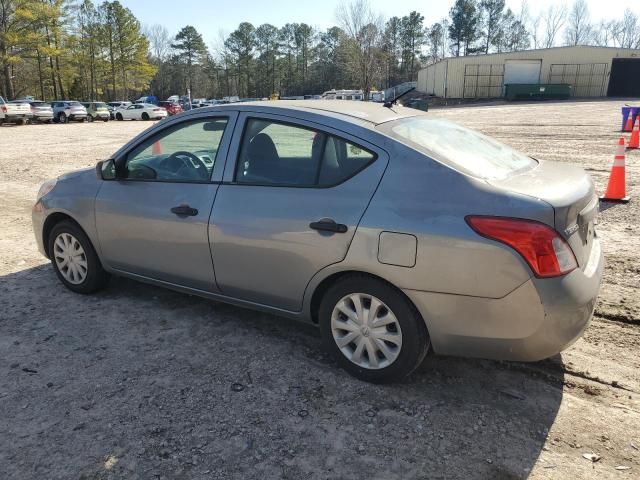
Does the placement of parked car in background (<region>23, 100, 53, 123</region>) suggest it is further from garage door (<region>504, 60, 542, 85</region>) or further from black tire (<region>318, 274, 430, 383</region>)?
garage door (<region>504, 60, 542, 85</region>)

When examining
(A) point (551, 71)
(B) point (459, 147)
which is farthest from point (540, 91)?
(B) point (459, 147)

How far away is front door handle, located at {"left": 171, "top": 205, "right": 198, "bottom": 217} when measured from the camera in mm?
3520

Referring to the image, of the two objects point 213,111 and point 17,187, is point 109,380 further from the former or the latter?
point 17,187

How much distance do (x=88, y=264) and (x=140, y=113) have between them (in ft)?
128

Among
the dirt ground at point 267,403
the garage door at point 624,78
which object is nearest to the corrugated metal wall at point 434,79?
the garage door at point 624,78

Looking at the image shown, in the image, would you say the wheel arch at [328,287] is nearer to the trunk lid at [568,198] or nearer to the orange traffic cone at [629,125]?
the trunk lid at [568,198]

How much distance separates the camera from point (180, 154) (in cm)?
385

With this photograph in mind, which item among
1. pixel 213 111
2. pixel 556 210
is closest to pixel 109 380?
pixel 213 111

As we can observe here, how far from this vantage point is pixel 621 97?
2096 inches

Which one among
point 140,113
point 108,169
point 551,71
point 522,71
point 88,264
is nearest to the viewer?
point 108,169

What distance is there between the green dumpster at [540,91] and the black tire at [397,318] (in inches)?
2120

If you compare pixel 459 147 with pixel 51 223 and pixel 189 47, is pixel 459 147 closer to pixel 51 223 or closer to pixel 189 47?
pixel 51 223

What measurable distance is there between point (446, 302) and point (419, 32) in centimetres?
10384

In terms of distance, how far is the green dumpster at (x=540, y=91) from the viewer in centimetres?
5038
